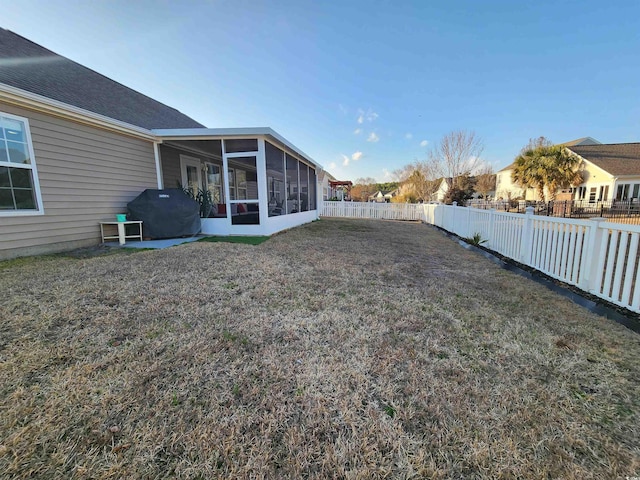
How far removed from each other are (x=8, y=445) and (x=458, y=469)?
215cm

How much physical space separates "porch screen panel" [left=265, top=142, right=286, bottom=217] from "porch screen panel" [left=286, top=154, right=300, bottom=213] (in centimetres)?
61

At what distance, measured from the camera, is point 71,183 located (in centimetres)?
532

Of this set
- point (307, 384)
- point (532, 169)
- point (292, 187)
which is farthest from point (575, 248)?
point (532, 169)

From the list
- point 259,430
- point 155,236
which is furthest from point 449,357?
point 155,236

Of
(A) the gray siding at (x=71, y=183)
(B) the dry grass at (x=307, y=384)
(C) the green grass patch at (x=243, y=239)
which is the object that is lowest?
(B) the dry grass at (x=307, y=384)

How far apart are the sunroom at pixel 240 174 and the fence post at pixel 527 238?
234 inches

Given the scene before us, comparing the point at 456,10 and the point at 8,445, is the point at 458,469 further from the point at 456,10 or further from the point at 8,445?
the point at 456,10

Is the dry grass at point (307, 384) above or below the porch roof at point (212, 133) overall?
below

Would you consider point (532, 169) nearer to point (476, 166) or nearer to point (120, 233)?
point (476, 166)

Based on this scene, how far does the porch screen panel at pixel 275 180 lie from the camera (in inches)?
313

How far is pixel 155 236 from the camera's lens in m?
6.53

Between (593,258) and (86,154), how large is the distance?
9.12 metres

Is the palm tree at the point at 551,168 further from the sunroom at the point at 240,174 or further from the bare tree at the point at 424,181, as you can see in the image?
the sunroom at the point at 240,174

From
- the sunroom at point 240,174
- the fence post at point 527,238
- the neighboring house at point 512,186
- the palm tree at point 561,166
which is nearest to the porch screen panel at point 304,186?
the sunroom at point 240,174
